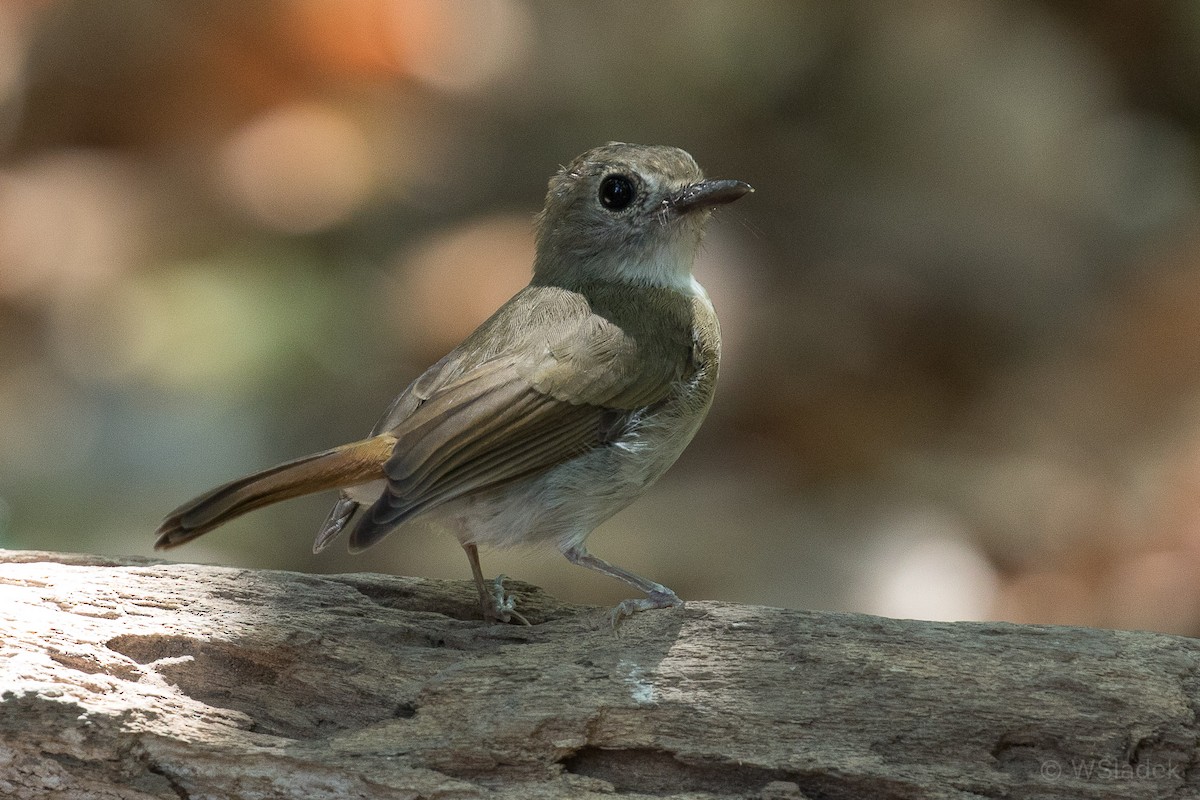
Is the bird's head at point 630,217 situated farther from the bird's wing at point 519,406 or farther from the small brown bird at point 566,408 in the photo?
the bird's wing at point 519,406

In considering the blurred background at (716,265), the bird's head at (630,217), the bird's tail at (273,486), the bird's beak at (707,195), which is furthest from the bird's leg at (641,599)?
the blurred background at (716,265)

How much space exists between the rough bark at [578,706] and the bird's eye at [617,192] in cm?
129

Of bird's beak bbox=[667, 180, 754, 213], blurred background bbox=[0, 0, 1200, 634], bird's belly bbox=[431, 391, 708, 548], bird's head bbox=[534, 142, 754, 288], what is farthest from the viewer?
blurred background bbox=[0, 0, 1200, 634]

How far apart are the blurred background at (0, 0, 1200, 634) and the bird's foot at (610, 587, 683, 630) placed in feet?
6.53

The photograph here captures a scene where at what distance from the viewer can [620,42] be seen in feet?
23.1

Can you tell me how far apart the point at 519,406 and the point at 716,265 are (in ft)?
9.75

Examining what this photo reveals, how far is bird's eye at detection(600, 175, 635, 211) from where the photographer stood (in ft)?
12.5

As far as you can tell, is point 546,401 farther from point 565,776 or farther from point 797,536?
point 797,536

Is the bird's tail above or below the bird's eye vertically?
below

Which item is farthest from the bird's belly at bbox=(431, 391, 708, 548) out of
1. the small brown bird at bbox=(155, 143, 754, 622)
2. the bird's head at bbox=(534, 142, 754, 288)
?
the bird's head at bbox=(534, 142, 754, 288)

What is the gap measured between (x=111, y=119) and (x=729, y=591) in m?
3.95

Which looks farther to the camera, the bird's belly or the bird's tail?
the bird's belly

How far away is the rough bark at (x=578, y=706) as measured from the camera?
2572 mm

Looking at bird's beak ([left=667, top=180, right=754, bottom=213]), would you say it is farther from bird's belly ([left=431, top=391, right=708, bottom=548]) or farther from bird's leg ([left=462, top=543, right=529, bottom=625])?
bird's leg ([left=462, top=543, right=529, bottom=625])
